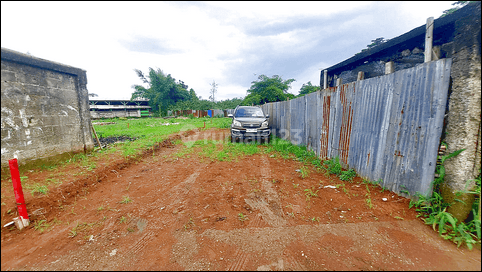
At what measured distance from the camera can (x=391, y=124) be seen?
3.09 m

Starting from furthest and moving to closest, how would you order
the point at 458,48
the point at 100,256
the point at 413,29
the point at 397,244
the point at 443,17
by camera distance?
the point at 413,29
the point at 443,17
the point at 458,48
the point at 397,244
the point at 100,256

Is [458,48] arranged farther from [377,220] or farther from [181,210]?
[181,210]

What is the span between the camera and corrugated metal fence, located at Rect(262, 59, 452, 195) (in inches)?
98.3

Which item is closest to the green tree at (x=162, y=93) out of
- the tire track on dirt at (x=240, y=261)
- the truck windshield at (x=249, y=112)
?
A: the truck windshield at (x=249, y=112)

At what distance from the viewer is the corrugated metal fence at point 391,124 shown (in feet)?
8.20

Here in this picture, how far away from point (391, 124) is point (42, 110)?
652 centimetres

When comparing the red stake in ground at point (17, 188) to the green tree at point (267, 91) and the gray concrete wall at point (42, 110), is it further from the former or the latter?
the green tree at point (267, 91)

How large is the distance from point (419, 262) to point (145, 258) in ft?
9.21

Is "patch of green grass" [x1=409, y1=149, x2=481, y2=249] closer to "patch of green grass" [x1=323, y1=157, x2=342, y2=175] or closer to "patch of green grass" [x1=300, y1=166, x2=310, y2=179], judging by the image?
"patch of green grass" [x1=323, y1=157, x2=342, y2=175]

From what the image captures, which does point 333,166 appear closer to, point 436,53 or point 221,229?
point 436,53

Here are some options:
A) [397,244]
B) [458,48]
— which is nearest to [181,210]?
[397,244]

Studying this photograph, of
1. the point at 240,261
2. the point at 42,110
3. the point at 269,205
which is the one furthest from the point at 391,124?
the point at 42,110

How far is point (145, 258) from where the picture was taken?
1.84m

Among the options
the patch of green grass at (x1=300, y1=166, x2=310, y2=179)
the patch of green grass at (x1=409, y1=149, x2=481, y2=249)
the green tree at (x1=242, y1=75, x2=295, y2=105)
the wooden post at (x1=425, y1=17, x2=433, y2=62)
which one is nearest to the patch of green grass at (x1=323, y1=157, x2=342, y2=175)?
the patch of green grass at (x1=300, y1=166, x2=310, y2=179)
